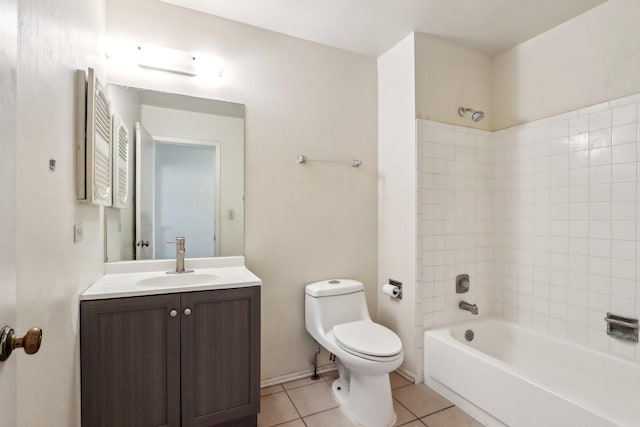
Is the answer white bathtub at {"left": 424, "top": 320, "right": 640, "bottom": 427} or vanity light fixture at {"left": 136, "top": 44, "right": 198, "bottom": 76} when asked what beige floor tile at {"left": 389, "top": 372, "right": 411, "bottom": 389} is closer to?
white bathtub at {"left": 424, "top": 320, "right": 640, "bottom": 427}

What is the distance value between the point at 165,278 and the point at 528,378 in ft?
6.55

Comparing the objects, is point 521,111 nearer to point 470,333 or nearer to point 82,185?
point 470,333

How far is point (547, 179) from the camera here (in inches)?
85.5

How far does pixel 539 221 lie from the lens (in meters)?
2.22

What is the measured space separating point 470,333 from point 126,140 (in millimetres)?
2631

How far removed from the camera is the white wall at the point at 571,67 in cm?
179

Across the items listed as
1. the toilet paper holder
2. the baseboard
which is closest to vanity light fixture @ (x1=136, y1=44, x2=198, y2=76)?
the toilet paper holder

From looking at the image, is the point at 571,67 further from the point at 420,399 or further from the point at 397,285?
the point at 420,399

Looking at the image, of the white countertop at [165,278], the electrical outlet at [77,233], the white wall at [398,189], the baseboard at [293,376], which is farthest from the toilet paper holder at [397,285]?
the electrical outlet at [77,233]

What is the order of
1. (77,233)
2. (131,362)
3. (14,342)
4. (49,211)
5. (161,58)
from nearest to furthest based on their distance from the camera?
(14,342)
(49,211)
(77,233)
(131,362)
(161,58)

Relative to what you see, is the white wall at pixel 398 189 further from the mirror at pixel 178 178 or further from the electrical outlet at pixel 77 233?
the electrical outlet at pixel 77 233

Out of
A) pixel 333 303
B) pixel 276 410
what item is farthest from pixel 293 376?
pixel 333 303

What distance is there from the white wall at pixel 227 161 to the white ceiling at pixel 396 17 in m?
0.69

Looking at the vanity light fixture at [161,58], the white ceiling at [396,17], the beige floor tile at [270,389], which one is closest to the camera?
the vanity light fixture at [161,58]
